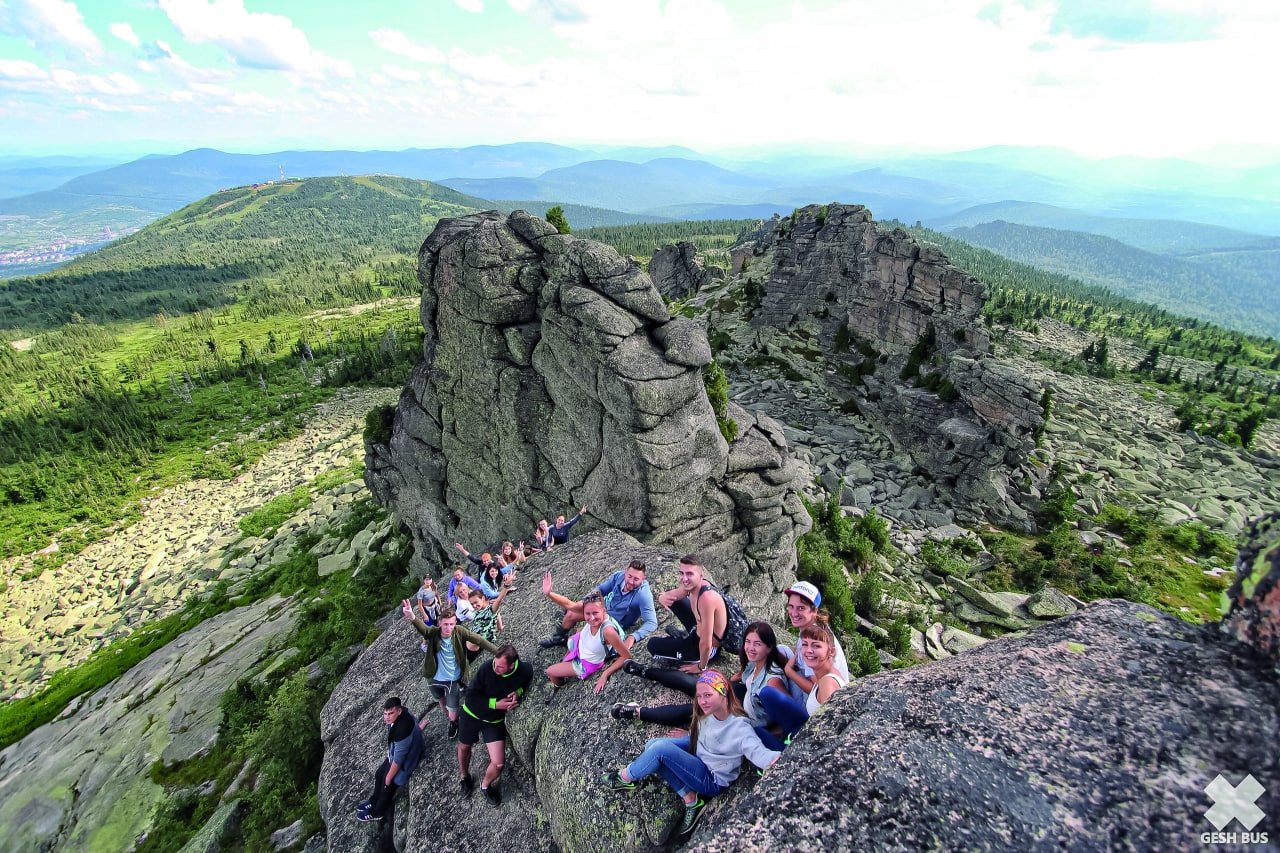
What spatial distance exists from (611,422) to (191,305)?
235849 millimetres

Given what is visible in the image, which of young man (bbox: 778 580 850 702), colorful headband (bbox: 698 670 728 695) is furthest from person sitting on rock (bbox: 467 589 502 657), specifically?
young man (bbox: 778 580 850 702)

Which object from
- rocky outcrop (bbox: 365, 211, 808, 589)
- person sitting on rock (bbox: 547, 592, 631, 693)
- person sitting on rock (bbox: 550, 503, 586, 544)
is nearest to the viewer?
person sitting on rock (bbox: 547, 592, 631, 693)

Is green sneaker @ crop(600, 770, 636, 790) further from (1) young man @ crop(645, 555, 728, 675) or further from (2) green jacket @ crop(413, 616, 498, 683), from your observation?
(2) green jacket @ crop(413, 616, 498, 683)

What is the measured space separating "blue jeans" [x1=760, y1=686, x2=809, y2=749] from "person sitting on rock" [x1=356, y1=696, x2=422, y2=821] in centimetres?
913

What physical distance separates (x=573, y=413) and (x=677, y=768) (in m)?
16.8

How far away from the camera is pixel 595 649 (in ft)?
39.4

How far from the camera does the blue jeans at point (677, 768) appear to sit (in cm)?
846

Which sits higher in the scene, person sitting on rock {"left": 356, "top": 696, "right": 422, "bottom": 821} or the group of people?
the group of people

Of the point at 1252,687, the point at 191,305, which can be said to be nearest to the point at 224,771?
the point at 1252,687

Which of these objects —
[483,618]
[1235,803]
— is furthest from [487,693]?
[1235,803]

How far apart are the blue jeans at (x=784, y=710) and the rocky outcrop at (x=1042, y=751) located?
929 mm

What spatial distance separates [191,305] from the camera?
188m

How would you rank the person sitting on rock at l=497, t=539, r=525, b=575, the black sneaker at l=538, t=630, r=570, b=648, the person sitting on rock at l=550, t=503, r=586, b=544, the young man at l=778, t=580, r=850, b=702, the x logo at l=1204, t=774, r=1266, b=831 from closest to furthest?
the x logo at l=1204, t=774, r=1266, b=831 < the young man at l=778, t=580, r=850, b=702 < the black sneaker at l=538, t=630, r=570, b=648 < the person sitting on rock at l=497, t=539, r=525, b=575 < the person sitting on rock at l=550, t=503, r=586, b=544

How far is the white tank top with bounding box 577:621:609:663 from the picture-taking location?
1195cm
